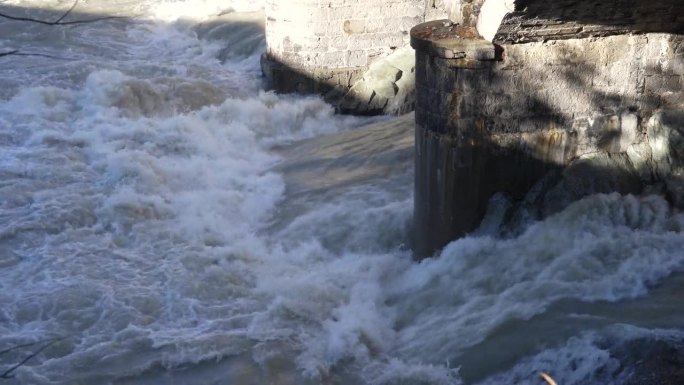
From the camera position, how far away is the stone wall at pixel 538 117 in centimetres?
643

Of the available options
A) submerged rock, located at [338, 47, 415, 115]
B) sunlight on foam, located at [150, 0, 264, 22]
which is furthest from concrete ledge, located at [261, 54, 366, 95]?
sunlight on foam, located at [150, 0, 264, 22]

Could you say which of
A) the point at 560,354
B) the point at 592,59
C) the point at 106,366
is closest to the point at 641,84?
the point at 592,59

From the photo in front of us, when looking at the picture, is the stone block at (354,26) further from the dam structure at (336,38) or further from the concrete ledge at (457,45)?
the concrete ledge at (457,45)

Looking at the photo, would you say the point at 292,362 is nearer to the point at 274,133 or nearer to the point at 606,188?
the point at 606,188

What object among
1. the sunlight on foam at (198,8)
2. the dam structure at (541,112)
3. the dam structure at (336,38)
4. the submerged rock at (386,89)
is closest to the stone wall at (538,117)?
the dam structure at (541,112)

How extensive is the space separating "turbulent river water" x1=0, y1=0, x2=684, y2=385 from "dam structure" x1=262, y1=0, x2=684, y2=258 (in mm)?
248

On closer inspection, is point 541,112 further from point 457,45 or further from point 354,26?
point 354,26

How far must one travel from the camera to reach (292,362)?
5918mm

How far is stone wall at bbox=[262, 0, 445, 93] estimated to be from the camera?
12.0 meters

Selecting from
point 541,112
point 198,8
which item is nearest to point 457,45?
point 541,112

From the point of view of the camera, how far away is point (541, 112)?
6.60 metres

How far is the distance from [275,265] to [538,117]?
8.12 ft

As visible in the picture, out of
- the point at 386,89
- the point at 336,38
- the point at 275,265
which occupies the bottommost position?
the point at 275,265

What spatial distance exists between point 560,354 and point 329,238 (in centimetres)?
305
